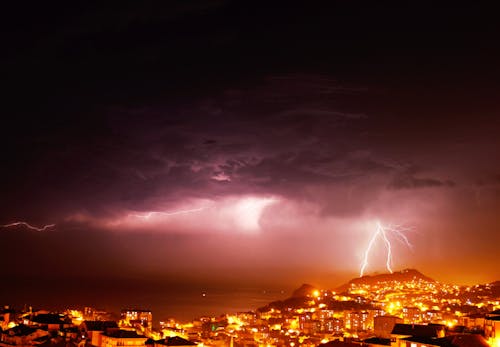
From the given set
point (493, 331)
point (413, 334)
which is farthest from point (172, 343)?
point (493, 331)

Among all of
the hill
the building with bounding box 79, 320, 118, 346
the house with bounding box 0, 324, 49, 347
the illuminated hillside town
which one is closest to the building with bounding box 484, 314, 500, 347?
the illuminated hillside town

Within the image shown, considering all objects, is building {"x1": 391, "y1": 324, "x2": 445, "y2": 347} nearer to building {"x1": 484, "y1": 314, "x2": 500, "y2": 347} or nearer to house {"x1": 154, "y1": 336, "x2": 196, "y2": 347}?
building {"x1": 484, "y1": 314, "x2": 500, "y2": 347}

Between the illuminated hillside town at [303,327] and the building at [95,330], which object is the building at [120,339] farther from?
the building at [95,330]

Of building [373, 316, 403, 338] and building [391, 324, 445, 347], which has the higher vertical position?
building [391, 324, 445, 347]

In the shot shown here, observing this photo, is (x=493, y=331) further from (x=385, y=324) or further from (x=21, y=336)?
(x=21, y=336)

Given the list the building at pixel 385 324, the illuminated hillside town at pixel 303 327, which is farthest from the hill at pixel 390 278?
the building at pixel 385 324

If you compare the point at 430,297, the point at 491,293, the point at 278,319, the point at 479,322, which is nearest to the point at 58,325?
the point at 479,322

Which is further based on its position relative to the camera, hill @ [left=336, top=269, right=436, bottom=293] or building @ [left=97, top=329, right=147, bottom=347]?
hill @ [left=336, top=269, right=436, bottom=293]

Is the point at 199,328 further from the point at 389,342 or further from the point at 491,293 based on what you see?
the point at 491,293
